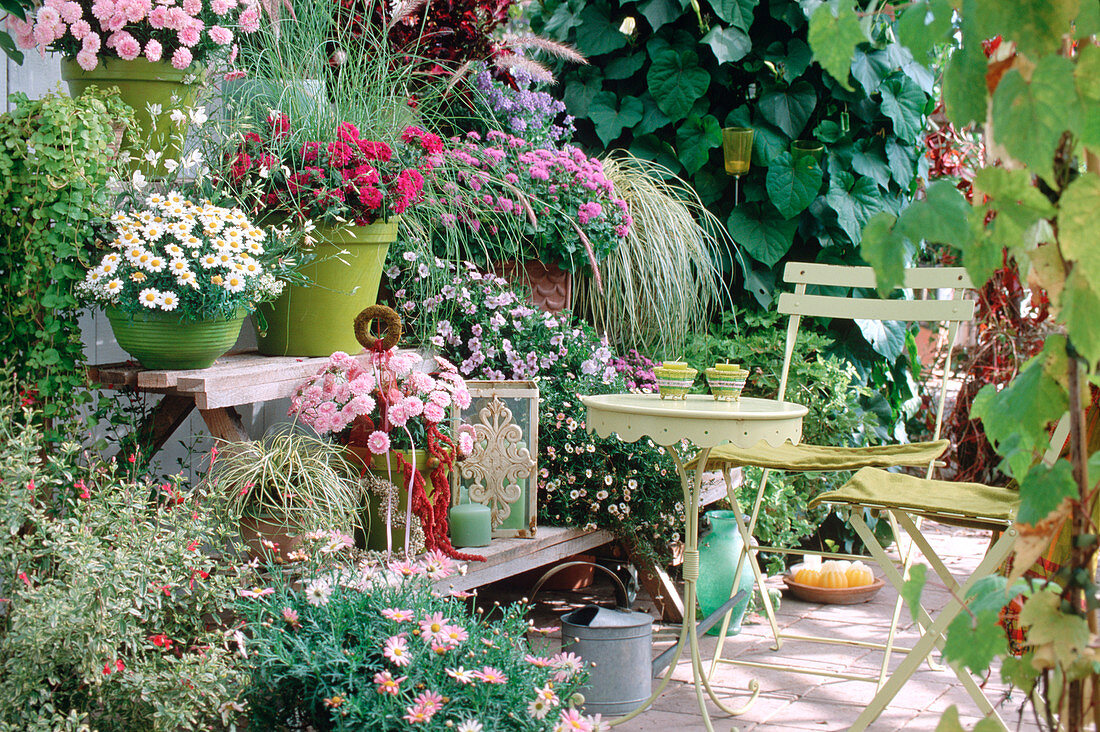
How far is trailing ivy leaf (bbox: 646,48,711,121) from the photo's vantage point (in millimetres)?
4207

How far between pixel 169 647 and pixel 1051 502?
62.4 inches

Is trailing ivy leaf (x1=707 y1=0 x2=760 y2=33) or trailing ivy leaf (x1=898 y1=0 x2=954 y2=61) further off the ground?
trailing ivy leaf (x1=707 y1=0 x2=760 y2=33)

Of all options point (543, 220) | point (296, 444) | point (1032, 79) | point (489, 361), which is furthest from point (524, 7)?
point (1032, 79)

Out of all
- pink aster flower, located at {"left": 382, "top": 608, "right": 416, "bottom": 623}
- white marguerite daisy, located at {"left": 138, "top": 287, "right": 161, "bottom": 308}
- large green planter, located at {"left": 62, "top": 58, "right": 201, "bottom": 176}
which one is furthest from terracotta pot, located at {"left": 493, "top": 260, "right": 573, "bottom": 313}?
pink aster flower, located at {"left": 382, "top": 608, "right": 416, "bottom": 623}

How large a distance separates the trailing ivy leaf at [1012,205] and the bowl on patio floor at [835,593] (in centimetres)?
299

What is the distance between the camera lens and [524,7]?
15.9 ft

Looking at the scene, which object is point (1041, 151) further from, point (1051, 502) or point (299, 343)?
point (299, 343)

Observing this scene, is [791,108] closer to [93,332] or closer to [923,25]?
[93,332]

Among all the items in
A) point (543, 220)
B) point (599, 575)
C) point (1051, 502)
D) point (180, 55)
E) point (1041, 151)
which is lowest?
point (599, 575)

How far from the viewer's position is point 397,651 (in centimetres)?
173

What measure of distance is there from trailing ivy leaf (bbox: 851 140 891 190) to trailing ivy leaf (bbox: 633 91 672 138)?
79cm

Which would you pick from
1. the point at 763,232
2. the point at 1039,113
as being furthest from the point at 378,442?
the point at 763,232

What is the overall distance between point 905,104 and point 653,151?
1.05 metres

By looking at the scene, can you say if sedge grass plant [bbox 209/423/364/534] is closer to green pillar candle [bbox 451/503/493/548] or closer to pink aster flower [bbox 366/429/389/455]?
pink aster flower [bbox 366/429/389/455]
